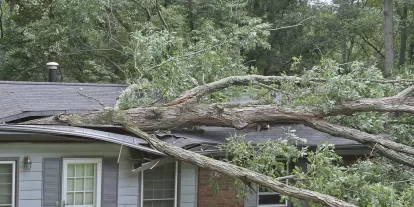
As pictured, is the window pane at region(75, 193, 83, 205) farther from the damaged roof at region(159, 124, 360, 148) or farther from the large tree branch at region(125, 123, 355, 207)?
the damaged roof at region(159, 124, 360, 148)

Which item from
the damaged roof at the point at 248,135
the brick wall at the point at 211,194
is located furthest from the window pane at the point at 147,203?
the damaged roof at the point at 248,135

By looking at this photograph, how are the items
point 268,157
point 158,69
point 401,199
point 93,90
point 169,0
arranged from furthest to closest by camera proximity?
point 169,0 → point 93,90 → point 158,69 → point 268,157 → point 401,199

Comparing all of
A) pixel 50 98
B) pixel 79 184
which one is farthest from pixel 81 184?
pixel 50 98

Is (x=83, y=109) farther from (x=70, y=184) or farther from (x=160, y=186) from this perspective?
(x=160, y=186)

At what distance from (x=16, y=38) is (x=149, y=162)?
12.6 meters

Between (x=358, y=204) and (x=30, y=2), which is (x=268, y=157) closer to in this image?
(x=358, y=204)

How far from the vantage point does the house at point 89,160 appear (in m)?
7.89

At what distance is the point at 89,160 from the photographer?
336 inches

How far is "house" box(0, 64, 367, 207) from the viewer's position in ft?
25.9

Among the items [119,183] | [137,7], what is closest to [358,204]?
[119,183]

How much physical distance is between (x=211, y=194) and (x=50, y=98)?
3270 mm

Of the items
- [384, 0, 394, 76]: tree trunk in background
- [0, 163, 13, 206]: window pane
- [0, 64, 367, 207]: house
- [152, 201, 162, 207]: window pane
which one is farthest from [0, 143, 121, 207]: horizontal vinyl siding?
[384, 0, 394, 76]: tree trunk in background

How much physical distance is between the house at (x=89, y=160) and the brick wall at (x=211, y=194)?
2 cm

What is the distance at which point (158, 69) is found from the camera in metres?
9.55
